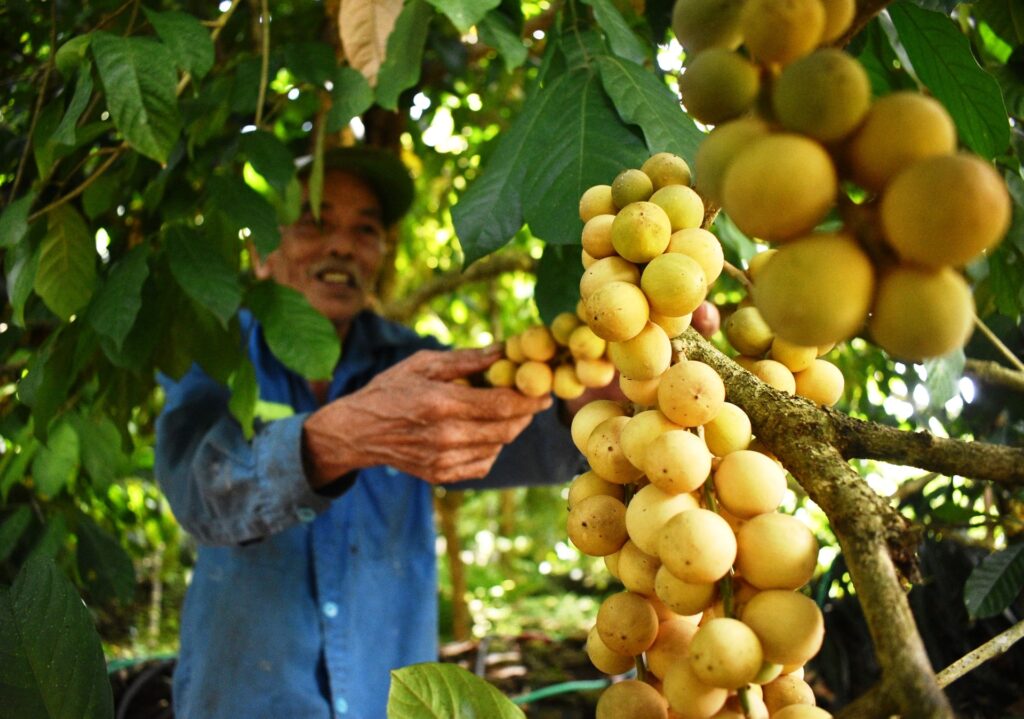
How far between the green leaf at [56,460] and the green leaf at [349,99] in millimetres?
837

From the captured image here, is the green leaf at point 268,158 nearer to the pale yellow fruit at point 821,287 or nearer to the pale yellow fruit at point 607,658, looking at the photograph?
the pale yellow fruit at point 607,658

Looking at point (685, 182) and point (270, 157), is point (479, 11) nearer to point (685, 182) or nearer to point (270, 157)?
point (685, 182)

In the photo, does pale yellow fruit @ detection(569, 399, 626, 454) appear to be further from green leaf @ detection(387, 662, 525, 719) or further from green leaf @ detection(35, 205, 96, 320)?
green leaf @ detection(35, 205, 96, 320)

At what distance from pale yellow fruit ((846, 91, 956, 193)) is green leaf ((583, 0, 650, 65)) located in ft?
1.88

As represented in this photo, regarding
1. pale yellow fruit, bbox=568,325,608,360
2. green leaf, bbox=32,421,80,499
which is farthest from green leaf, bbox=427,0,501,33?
green leaf, bbox=32,421,80,499

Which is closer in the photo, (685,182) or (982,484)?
(685,182)

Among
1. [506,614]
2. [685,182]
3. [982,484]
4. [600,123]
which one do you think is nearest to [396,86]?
[600,123]

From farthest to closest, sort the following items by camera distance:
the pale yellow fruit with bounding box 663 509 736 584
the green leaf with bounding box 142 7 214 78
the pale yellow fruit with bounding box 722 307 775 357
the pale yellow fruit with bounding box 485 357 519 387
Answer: the pale yellow fruit with bounding box 485 357 519 387
the green leaf with bounding box 142 7 214 78
the pale yellow fruit with bounding box 722 307 775 357
the pale yellow fruit with bounding box 663 509 736 584

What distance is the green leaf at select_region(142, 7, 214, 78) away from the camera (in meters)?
0.95

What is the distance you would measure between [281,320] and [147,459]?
1412mm

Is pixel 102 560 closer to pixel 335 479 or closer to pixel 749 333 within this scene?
pixel 335 479

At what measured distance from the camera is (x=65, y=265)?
39.8 inches

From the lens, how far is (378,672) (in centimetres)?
185

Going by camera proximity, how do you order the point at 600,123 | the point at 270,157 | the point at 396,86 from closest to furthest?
the point at 600,123 → the point at 396,86 → the point at 270,157
